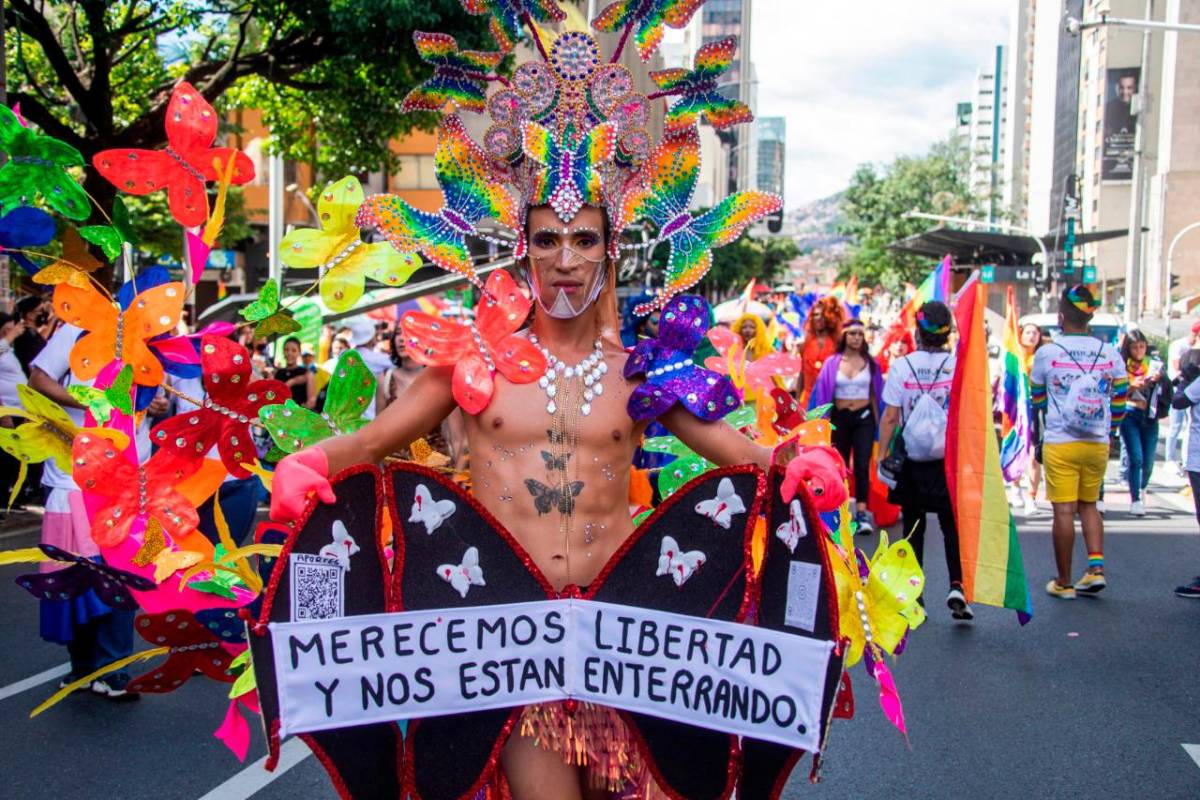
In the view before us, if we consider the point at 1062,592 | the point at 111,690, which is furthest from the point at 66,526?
the point at 1062,592

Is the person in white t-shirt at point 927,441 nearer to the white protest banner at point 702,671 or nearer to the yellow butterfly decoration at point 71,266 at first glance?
the white protest banner at point 702,671

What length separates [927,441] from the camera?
24.7 feet

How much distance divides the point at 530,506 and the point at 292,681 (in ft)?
2.29

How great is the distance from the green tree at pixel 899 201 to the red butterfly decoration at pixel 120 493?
60.1m

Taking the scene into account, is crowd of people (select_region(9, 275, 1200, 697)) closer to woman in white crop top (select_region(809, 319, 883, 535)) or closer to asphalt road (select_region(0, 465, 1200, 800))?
woman in white crop top (select_region(809, 319, 883, 535))

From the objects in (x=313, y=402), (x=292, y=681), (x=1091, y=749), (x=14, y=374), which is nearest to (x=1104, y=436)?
(x=1091, y=749)

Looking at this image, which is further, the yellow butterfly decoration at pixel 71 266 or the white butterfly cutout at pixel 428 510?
the yellow butterfly decoration at pixel 71 266

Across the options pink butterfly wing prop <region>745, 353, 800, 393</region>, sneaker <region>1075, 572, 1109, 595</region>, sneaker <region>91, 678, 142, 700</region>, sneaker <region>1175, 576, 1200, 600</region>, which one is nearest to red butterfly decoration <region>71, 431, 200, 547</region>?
pink butterfly wing prop <region>745, 353, 800, 393</region>

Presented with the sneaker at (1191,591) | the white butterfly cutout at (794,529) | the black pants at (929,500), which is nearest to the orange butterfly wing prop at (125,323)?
the white butterfly cutout at (794,529)

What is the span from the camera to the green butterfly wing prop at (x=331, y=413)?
343cm

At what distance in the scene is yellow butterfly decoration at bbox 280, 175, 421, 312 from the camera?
11.7 feet

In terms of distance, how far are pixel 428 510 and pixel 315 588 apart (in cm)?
30

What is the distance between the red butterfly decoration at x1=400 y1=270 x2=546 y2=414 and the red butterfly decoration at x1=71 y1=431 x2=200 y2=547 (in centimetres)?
79

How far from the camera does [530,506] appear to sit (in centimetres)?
317
